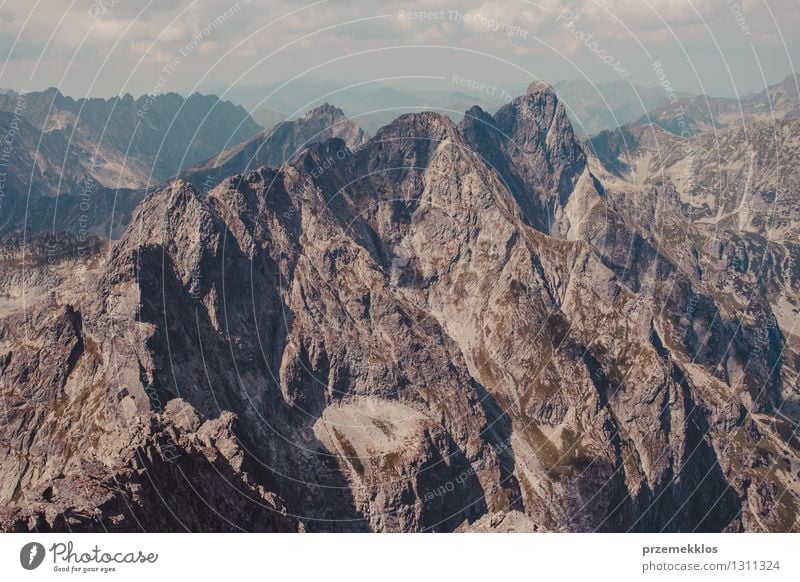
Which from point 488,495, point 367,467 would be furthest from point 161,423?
point 488,495

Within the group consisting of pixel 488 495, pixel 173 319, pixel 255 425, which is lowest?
pixel 488 495

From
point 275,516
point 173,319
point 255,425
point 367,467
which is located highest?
point 173,319

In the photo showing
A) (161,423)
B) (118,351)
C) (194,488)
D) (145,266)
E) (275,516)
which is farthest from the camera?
(145,266)

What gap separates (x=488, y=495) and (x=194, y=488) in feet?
465

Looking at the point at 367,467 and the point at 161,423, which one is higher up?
the point at 161,423

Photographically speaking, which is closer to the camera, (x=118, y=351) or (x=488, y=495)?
(x=118, y=351)

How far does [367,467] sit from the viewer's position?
182125 mm

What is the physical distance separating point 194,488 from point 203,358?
95478 mm

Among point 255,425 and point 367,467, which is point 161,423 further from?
point 367,467
